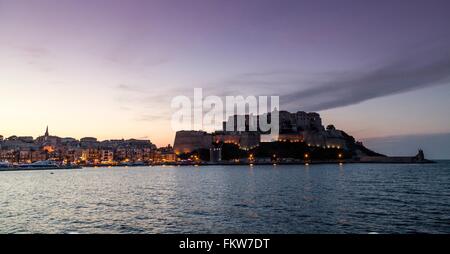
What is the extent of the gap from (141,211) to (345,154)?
15780cm

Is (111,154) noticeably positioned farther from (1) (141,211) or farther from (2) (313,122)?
(1) (141,211)

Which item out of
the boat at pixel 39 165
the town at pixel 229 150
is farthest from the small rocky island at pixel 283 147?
the boat at pixel 39 165

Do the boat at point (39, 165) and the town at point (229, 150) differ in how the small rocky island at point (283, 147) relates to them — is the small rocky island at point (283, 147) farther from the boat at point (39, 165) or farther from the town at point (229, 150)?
the boat at point (39, 165)

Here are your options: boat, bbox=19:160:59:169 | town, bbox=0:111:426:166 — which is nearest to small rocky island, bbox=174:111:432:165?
town, bbox=0:111:426:166

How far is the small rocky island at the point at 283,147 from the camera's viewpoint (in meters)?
160

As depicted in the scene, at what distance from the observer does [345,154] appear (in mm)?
166750

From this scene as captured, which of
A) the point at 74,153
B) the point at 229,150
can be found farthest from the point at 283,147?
the point at 74,153
